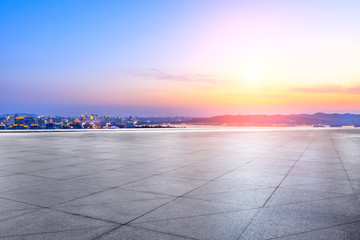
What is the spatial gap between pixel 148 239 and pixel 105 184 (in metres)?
3.50

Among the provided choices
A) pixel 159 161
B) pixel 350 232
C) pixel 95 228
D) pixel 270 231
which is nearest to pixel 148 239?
pixel 95 228

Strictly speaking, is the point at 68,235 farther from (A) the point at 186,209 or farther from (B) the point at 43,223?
A: (A) the point at 186,209

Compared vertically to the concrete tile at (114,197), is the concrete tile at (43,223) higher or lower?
lower

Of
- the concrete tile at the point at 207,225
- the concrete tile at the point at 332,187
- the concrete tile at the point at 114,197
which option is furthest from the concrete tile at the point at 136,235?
the concrete tile at the point at 332,187

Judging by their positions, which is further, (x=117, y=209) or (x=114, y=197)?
(x=114, y=197)

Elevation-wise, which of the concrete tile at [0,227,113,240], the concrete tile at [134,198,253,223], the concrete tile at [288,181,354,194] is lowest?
the concrete tile at [0,227,113,240]

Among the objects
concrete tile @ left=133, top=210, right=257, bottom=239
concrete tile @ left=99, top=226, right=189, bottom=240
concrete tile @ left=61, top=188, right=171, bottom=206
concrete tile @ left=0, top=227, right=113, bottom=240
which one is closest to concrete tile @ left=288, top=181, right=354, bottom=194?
concrete tile @ left=133, top=210, right=257, bottom=239

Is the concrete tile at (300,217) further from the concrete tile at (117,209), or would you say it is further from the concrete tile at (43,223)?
the concrete tile at (43,223)

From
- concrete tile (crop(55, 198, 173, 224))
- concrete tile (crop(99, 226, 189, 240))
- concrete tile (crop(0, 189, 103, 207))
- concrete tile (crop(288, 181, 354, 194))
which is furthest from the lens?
concrete tile (crop(288, 181, 354, 194))

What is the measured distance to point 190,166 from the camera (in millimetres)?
10109

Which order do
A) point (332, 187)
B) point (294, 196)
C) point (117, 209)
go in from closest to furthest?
point (117, 209) → point (294, 196) → point (332, 187)

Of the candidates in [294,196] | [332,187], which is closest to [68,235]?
[294,196]

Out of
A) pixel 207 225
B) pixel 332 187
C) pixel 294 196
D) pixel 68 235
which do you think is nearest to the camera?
pixel 68 235

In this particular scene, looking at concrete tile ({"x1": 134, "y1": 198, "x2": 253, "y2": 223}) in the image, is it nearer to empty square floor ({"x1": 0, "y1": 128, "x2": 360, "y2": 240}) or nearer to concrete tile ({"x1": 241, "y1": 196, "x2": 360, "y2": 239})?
empty square floor ({"x1": 0, "y1": 128, "x2": 360, "y2": 240})
